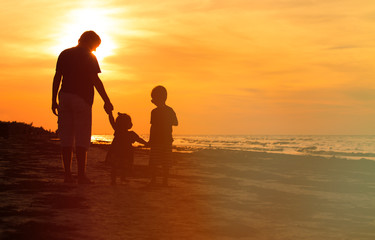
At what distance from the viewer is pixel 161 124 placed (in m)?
9.46

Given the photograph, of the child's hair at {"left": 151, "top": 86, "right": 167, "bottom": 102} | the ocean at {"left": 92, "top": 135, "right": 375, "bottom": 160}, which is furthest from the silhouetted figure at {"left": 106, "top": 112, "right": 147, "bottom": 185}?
the ocean at {"left": 92, "top": 135, "right": 375, "bottom": 160}

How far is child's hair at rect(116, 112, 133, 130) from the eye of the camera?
952 cm

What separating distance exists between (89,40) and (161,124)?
1.97m

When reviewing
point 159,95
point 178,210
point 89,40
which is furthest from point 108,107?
point 178,210

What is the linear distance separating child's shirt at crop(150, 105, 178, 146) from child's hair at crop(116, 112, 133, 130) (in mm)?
414

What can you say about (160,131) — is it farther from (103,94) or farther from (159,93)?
(103,94)

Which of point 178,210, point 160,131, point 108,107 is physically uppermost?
point 108,107

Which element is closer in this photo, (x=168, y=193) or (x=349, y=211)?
(x=349, y=211)

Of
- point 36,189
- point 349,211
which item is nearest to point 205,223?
point 349,211

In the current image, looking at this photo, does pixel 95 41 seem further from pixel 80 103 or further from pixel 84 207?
pixel 84 207

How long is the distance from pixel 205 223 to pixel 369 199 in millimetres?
4036

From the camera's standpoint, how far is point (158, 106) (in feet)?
31.4

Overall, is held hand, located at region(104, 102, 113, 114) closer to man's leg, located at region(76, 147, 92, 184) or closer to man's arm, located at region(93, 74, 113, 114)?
man's arm, located at region(93, 74, 113, 114)

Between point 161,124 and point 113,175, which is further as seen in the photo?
point 161,124
